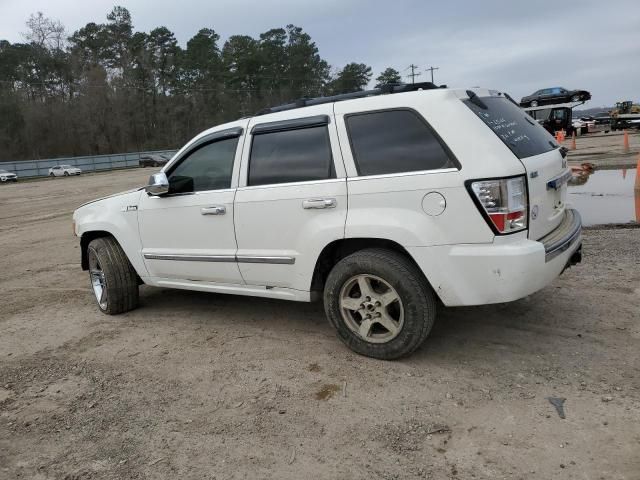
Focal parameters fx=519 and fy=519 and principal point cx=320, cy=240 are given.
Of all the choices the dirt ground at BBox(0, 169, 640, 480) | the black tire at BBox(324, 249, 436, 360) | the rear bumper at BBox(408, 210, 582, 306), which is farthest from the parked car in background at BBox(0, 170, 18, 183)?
the rear bumper at BBox(408, 210, 582, 306)

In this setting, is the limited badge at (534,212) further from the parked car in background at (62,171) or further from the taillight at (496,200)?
the parked car in background at (62,171)

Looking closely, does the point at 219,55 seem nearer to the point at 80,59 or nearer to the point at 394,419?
the point at 80,59

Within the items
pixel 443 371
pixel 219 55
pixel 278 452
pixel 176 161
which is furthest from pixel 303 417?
pixel 219 55

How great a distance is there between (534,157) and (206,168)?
8.73ft

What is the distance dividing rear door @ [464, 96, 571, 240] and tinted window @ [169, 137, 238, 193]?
6.56 ft

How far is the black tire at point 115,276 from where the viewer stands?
5.21 metres

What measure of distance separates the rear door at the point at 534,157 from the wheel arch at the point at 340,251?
884mm

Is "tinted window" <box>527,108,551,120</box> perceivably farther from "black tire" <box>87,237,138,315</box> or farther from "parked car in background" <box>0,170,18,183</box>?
"parked car in background" <box>0,170,18,183</box>

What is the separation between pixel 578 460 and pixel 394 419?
972mm

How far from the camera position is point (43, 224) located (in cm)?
1349

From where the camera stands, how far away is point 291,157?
4.00 m

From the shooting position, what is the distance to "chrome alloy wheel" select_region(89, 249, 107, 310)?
A: 5.36 meters

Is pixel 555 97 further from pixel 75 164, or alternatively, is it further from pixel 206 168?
pixel 75 164

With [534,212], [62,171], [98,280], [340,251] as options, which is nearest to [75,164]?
[62,171]
